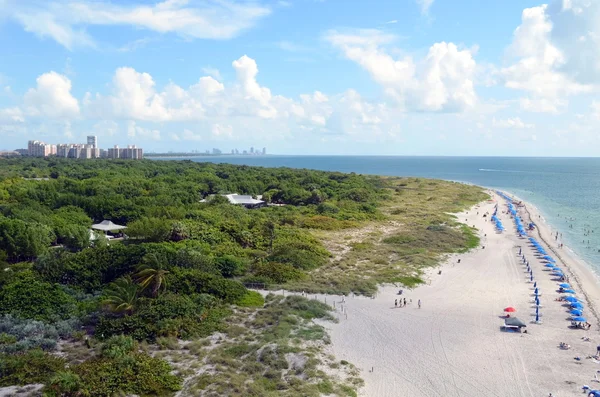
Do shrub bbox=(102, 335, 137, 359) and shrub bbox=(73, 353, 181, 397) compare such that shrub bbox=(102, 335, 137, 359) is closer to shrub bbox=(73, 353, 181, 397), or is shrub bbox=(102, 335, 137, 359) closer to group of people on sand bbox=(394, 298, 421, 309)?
shrub bbox=(73, 353, 181, 397)

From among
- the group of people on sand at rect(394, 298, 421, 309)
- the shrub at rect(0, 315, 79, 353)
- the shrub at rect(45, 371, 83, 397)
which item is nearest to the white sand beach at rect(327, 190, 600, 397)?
the group of people on sand at rect(394, 298, 421, 309)

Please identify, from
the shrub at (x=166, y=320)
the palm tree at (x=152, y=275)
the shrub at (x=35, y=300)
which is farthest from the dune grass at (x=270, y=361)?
the shrub at (x=35, y=300)

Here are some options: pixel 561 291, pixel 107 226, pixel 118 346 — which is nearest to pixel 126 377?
pixel 118 346

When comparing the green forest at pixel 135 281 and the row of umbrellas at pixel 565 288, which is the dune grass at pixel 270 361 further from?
the row of umbrellas at pixel 565 288

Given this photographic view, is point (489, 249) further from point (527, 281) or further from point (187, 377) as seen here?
point (187, 377)

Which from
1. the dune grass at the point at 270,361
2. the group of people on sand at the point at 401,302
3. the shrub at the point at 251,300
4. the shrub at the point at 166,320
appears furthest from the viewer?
the group of people on sand at the point at 401,302

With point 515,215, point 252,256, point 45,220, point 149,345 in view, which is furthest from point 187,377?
point 515,215

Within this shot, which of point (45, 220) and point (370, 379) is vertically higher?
point (45, 220)
